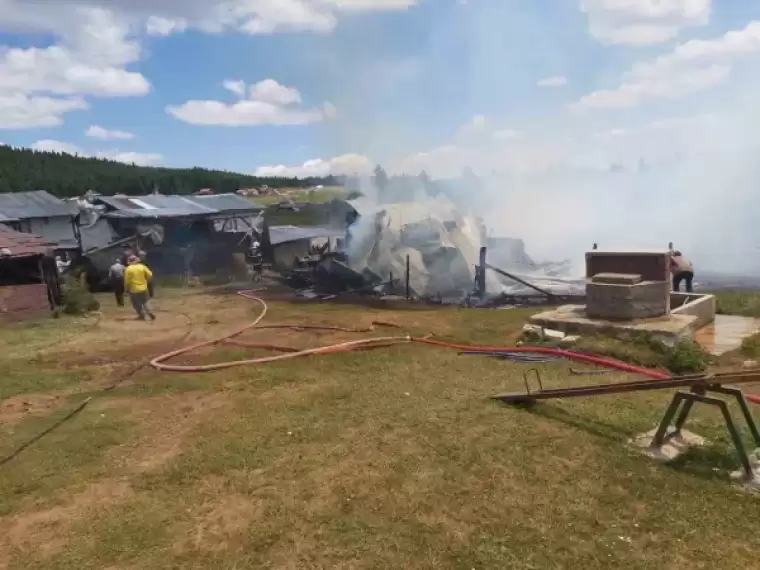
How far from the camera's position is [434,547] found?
17.5 ft

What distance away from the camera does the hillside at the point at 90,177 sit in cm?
7212

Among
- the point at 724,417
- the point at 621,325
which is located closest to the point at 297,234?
the point at 621,325

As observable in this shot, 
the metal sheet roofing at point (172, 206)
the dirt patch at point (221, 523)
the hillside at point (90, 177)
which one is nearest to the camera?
the dirt patch at point (221, 523)

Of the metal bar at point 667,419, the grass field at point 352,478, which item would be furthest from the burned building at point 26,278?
the metal bar at point 667,419

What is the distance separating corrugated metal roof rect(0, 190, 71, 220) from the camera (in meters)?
32.2

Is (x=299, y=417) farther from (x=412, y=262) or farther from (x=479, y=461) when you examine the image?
(x=412, y=262)

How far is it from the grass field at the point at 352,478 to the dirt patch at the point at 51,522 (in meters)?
0.02

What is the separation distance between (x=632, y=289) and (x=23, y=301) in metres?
16.7

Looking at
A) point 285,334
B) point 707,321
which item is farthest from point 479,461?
point 707,321

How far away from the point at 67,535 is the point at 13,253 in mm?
15087

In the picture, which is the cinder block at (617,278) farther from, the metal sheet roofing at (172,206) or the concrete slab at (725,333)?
the metal sheet roofing at (172,206)

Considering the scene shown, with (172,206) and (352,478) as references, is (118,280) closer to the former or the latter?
(352,478)

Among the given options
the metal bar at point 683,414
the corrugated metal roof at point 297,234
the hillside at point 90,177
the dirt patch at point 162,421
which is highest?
the hillside at point 90,177

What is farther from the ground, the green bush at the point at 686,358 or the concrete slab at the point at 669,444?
the concrete slab at the point at 669,444
